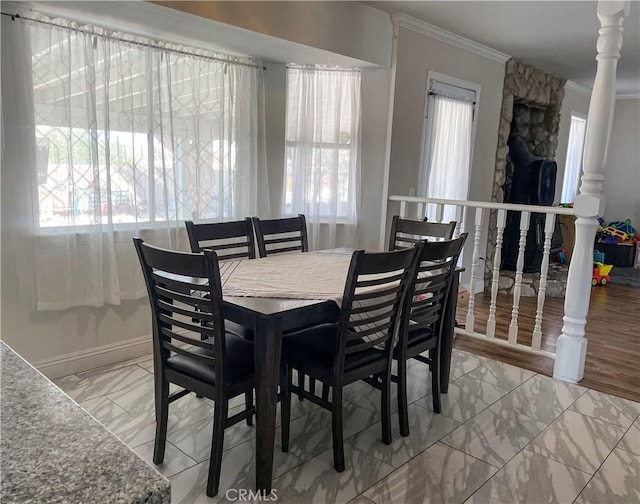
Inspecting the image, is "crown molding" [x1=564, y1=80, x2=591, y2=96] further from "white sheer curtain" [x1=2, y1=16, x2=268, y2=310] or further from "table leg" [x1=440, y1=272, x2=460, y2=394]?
"table leg" [x1=440, y1=272, x2=460, y2=394]

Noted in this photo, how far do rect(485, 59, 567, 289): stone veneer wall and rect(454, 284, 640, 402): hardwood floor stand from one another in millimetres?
910

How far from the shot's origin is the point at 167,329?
2.03m

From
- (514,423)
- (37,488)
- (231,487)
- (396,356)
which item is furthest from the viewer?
(514,423)

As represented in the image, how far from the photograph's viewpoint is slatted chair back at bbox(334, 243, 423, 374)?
194 centimetres

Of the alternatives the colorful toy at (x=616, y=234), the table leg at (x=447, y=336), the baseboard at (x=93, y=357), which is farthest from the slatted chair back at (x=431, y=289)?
the colorful toy at (x=616, y=234)

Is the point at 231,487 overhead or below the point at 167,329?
below

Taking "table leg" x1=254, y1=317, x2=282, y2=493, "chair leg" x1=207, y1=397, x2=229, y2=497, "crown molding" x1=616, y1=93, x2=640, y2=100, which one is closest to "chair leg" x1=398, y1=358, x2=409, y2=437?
"table leg" x1=254, y1=317, x2=282, y2=493

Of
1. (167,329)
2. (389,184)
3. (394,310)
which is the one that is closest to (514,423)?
(394,310)

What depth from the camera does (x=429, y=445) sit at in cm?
234

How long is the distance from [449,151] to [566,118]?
2742mm

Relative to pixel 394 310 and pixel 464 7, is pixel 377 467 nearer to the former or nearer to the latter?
pixel 394 310

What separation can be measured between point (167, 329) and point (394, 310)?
936 mm

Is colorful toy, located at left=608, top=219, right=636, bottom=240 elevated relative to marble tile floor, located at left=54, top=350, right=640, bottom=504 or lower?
elevated

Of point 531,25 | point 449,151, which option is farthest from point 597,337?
point 531,25
